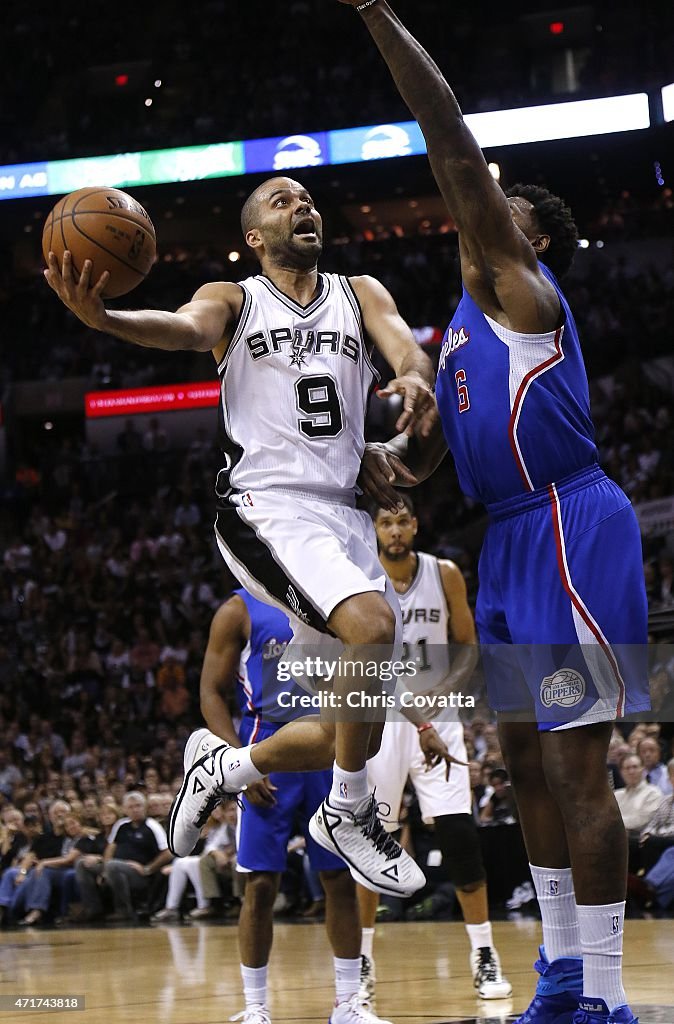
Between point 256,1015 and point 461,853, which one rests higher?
point 461,853

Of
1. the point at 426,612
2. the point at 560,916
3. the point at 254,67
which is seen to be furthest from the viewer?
the point at 254,67

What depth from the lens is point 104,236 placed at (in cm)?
400

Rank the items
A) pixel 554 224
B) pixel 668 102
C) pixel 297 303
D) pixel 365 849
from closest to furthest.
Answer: pixel 365 849 → pixel 554 224 → pixel 297 303 → pixel 668 102

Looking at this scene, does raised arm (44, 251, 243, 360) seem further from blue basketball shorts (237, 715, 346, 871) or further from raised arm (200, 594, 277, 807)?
blue basketball shorts (237, 715, 346, 871)

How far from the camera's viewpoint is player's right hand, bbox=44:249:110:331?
3732 millimetres

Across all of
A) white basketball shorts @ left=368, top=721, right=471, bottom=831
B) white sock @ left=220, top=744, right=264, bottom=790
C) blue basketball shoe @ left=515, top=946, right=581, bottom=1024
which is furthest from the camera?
white basketball shorts @ left=368, top=721, right=471, bottom=831

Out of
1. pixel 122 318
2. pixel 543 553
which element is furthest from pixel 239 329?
pixel 543 553

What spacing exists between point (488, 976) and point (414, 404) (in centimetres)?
321

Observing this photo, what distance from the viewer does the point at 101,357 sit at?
2205cm

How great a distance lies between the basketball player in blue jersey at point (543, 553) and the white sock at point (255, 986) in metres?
1.48

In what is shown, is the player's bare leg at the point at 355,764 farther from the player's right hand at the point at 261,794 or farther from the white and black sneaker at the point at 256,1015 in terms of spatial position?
the white and black sneaker at the point at 256,1015

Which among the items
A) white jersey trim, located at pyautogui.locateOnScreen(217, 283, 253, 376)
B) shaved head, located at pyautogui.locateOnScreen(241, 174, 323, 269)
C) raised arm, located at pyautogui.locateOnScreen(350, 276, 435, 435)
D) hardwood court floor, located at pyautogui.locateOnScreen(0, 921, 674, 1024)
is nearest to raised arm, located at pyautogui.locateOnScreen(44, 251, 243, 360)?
white jersey trim, located at pyautogui.locateOnScreen(217, 283, 253, 376)

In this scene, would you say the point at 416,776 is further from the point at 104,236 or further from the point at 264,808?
the point at 104,236

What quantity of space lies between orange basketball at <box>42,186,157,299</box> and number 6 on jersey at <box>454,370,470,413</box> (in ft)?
3.59
